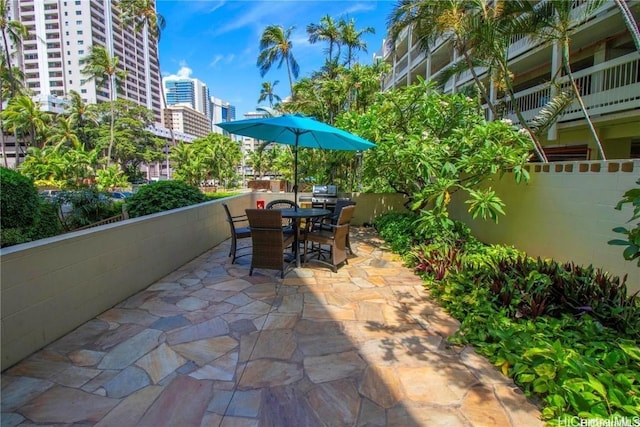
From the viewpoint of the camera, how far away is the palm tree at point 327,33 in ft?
47.0

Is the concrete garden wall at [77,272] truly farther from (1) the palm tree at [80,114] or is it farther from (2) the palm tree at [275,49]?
(1) the palm tree at [80,114]

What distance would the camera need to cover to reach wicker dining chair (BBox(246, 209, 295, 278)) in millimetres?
3969

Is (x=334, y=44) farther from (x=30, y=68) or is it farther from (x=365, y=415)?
(x=30, y=68)

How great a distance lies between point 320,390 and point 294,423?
0.32 meters

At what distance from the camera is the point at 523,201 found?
494 centimetres

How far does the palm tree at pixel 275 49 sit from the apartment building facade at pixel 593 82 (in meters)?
9.28

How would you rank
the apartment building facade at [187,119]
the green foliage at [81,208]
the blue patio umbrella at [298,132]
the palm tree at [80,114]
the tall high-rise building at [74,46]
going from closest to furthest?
the blue patio umbrella at [298,132]
the green foliage at [81,208]
the palm tree at [80,114]
the tall high-rise building at [74,46]
the apartment building facade at [187,119]

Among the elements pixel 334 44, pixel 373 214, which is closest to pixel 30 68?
pixel 334 44

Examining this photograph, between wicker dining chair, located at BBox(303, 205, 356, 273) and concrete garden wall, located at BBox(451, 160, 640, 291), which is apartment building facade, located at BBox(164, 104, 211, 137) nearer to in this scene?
wicker dining chair, located at BBox(303, 205, 356, 273)

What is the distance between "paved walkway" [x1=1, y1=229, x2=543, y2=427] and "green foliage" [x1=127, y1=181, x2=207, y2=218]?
264 centimetres

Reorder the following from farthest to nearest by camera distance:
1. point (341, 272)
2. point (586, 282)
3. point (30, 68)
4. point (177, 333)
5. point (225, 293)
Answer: point (30, 68) < point (341, 272) < point (225, 293) < point (586, 282) < point (177, 333)

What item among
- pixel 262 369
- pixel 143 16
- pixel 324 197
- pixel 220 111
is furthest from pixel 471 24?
pixel 220 111

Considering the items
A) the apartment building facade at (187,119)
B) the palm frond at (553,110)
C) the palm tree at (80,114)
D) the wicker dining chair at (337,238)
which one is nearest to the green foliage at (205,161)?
the palm tree at (80,114)

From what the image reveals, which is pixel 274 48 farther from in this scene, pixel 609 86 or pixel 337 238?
pixel 337 238
